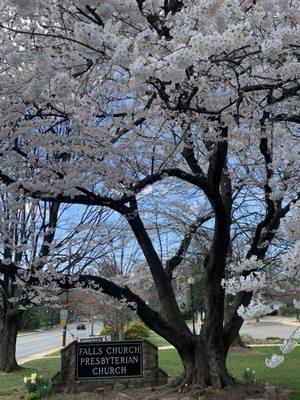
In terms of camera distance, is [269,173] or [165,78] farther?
[269,173]

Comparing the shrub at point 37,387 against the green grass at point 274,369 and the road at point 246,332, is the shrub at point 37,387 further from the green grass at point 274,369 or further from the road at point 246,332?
the road at point 246,332

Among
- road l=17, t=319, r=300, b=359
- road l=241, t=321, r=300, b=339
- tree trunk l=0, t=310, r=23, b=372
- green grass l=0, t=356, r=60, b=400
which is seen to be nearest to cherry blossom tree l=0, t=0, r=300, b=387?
green grass l=0, t=356, r=60, b=400

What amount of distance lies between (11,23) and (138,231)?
421 centimetres

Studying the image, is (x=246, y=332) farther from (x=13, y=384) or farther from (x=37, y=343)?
(x=13, y=384)

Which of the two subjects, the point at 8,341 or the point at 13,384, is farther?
the point at 8,341

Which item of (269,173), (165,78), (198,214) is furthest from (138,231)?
(165,78)

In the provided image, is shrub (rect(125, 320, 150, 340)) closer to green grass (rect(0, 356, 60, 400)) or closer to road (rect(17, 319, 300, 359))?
road (rect(17, 319, 300, 359))

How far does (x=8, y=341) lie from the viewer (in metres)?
16.2

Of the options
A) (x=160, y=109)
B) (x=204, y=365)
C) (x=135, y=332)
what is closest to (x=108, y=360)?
(x=204, y=365)

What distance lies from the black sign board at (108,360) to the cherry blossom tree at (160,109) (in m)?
1.23

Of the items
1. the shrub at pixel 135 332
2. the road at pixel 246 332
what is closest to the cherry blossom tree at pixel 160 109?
the shrub at pixel 135 332

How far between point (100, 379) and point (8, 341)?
747cm

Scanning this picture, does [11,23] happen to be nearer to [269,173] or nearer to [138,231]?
[138,231]

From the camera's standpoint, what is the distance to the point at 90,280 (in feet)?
27.9
